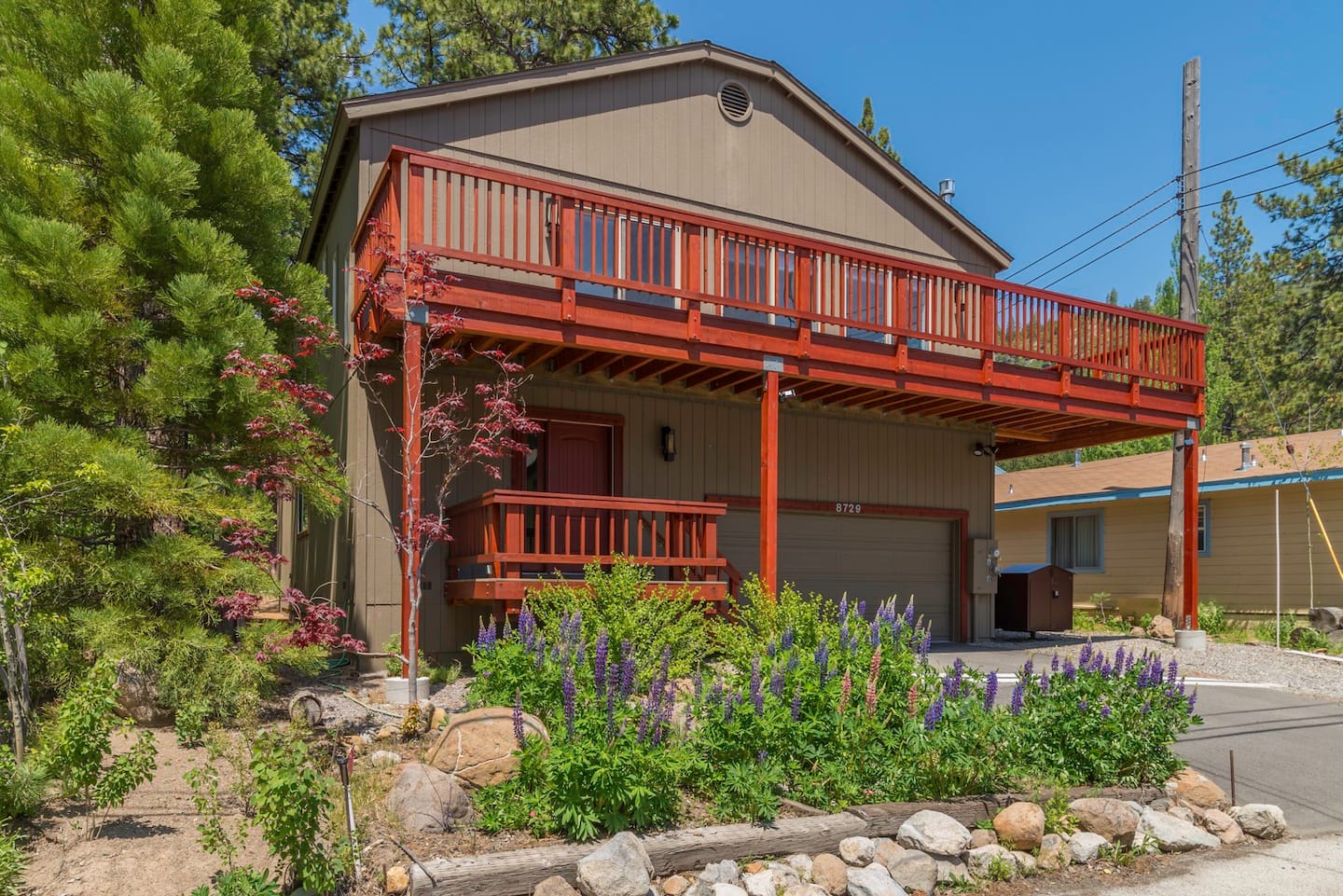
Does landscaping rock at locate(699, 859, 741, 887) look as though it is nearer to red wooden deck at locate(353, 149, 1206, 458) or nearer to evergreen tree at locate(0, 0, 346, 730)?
evergreen tree at locate(0, 0, 346, 730)

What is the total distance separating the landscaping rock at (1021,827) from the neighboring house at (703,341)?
4111 mm

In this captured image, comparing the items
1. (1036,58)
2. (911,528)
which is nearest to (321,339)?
(911,528)

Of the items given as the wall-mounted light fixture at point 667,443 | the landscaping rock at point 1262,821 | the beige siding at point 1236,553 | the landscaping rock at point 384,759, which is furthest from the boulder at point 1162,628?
the landscaping rock at point 384,759

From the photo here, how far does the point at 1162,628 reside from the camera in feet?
47.8

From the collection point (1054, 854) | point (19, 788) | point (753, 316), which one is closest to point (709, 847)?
point (1054, 854)

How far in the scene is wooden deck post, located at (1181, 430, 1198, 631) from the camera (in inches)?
510

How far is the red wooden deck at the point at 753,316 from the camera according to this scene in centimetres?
864

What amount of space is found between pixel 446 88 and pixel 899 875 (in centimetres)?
876

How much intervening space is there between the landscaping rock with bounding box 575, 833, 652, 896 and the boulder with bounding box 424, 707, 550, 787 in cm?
86

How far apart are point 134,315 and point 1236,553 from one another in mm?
17446

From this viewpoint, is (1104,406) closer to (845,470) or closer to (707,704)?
(845,470)

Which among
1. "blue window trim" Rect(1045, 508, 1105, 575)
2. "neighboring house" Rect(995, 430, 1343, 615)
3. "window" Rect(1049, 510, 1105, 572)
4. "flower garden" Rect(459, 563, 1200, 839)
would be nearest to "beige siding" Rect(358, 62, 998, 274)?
"flower garden" Rect(459, 563, 1200, 839)

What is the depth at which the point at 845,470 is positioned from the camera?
12938 mm

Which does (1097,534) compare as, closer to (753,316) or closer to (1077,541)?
(1077,541)
